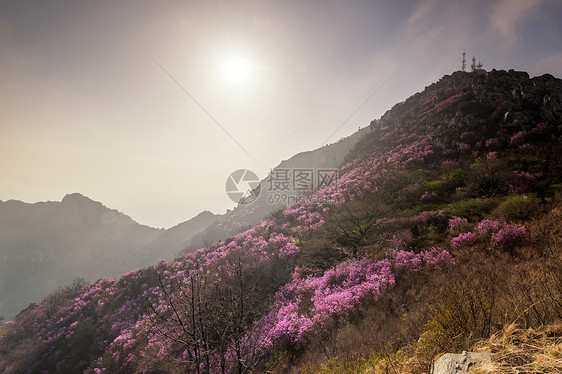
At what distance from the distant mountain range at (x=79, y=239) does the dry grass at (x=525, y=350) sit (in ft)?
139

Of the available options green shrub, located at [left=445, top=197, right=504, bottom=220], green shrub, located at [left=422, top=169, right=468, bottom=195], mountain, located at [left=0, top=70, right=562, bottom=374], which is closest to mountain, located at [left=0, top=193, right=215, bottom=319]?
mountain, located at [left=0, top=70, right=562, bottom=374]

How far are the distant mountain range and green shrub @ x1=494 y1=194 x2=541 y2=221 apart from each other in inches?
1478

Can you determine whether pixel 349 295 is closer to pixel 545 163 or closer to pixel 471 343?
pixel 471 343

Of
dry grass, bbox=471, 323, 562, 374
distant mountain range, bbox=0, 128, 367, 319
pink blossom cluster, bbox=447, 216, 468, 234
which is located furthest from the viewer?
distant mountain range, bbox=0, 128, 367, 319

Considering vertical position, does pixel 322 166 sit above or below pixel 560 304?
above

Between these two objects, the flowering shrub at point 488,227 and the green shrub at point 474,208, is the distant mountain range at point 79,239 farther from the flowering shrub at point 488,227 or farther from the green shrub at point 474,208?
the flowering shrub at point 488,227

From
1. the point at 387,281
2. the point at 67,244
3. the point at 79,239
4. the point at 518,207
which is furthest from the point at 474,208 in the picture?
the point at 67,244

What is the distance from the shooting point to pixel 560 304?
9.54 ft

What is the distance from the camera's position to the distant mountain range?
5648cm

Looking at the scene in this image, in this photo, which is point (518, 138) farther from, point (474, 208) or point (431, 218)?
point (431, 218)

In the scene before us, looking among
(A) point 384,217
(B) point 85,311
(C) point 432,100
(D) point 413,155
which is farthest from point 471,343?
(C) point 432,100

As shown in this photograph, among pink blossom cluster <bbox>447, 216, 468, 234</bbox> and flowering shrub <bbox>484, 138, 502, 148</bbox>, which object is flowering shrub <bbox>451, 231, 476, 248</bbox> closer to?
pink blossom cluster <bbox>447, 216, 468, 234</bbox>

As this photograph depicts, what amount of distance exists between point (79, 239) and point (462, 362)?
12043 cm

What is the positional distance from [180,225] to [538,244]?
83.9 m
